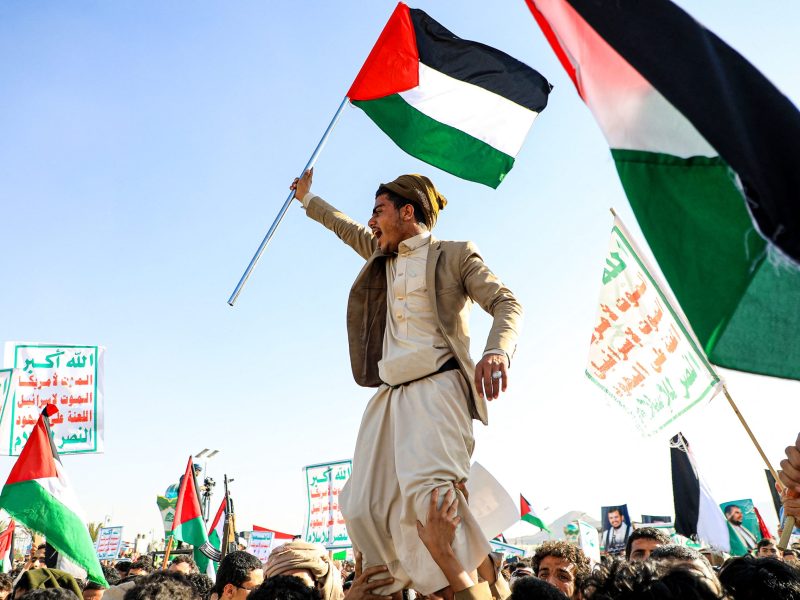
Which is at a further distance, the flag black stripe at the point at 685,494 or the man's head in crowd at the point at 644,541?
the flag black stripe at the point at 685,494

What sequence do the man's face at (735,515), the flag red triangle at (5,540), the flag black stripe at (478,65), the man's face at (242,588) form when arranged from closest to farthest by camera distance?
the man's face at (242,588) < the flag black stripe at (478,65) < the man's face at (735,515) < the flag red triangle at (5,540)

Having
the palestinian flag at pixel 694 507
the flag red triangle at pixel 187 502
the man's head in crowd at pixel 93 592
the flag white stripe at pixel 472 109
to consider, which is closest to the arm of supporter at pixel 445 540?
the flag white stripe at pixel 472 109

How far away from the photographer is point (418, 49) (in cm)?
558

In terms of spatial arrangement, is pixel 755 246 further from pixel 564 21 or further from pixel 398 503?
pixel 398 503

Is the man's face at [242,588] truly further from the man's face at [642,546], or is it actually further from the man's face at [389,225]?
Result: the man's face at [642,546]

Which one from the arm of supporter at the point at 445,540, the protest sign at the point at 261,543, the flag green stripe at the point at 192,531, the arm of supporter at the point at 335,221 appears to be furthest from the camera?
the protest sign at the point at 261,543

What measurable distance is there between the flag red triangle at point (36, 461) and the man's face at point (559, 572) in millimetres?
4241

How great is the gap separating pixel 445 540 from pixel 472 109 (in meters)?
3.28

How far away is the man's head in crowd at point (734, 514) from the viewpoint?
41.1 feet

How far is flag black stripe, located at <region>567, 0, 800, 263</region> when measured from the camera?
5.99 ft

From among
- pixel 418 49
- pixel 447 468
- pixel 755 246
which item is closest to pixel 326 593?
pixel 447 468

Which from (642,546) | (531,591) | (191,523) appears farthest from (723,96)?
(191,523)

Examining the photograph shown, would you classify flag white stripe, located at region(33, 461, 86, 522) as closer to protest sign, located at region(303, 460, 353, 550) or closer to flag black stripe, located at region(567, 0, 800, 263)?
flag black stripe, located at region(567, 0, 800, 263)

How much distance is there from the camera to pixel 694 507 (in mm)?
8508
